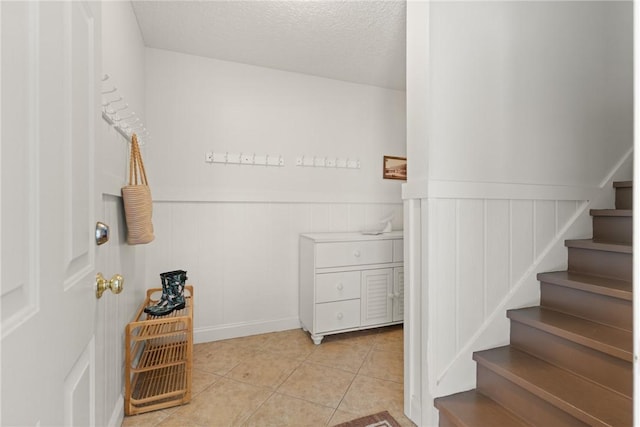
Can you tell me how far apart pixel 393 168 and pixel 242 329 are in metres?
2.01

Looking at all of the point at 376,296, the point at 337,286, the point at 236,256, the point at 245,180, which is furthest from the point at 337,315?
the point at 245,180

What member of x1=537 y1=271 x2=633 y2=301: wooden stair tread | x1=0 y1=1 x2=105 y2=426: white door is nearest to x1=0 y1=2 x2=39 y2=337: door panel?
x1=0 y1=1 x2=105 y2=426: white door

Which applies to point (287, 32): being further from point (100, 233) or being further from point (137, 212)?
point (100, 233)

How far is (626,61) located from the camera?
1.90m

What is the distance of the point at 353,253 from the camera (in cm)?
243

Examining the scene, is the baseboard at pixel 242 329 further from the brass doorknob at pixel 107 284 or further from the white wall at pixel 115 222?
the brass doorknob at pixel 107 284

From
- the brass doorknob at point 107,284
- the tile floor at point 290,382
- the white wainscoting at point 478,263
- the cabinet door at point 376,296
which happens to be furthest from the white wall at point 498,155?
the brass doorknob at point 107,284

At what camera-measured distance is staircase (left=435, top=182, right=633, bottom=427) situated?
1.12 m

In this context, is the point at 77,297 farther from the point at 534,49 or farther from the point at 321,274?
the point at 534,49

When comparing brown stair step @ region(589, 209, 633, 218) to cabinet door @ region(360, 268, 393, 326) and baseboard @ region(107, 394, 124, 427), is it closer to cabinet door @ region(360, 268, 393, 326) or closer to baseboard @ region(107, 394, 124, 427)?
cabinet door @ region(360, 268, 393, 326)

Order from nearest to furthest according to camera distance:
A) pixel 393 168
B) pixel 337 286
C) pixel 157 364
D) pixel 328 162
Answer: pixel 157 364 → pixel 337 286 → pixel 328 162 → pixel 393 168

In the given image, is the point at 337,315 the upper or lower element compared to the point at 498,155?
lower

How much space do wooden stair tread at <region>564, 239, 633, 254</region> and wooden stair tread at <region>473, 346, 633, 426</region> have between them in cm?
63

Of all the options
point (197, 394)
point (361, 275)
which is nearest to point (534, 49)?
point (361, 275)
